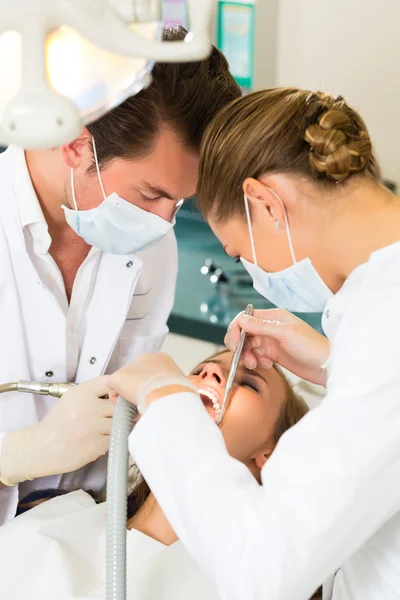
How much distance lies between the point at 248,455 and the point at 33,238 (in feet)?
2.33

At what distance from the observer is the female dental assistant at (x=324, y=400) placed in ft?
3.32

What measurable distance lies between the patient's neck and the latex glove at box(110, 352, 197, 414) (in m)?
0.50

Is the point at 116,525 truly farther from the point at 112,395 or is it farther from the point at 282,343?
the point at 282,343

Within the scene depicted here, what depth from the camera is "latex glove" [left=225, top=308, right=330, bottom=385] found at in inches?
63.4

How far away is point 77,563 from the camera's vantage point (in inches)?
65.2

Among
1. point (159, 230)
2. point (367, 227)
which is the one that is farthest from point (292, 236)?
point (159, 230)

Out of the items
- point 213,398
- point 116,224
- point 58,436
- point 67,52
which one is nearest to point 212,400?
point 213,398

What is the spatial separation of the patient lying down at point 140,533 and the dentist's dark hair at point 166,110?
596 mm

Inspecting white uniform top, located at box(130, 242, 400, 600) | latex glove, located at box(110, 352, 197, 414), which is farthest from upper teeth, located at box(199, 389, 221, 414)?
white uniform top, located at box(130, 242, 400, 600)

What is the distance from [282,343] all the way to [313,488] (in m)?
0.65

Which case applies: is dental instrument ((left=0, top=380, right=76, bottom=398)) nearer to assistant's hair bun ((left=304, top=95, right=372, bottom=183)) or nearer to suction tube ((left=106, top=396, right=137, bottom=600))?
suction tube ((left=106, top=396, right=137, bottom=600))

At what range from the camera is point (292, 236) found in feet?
4.28

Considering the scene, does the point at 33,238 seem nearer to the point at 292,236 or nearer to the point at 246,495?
the point at 292,236

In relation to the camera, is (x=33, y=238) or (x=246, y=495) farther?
(x=33, y=238)
